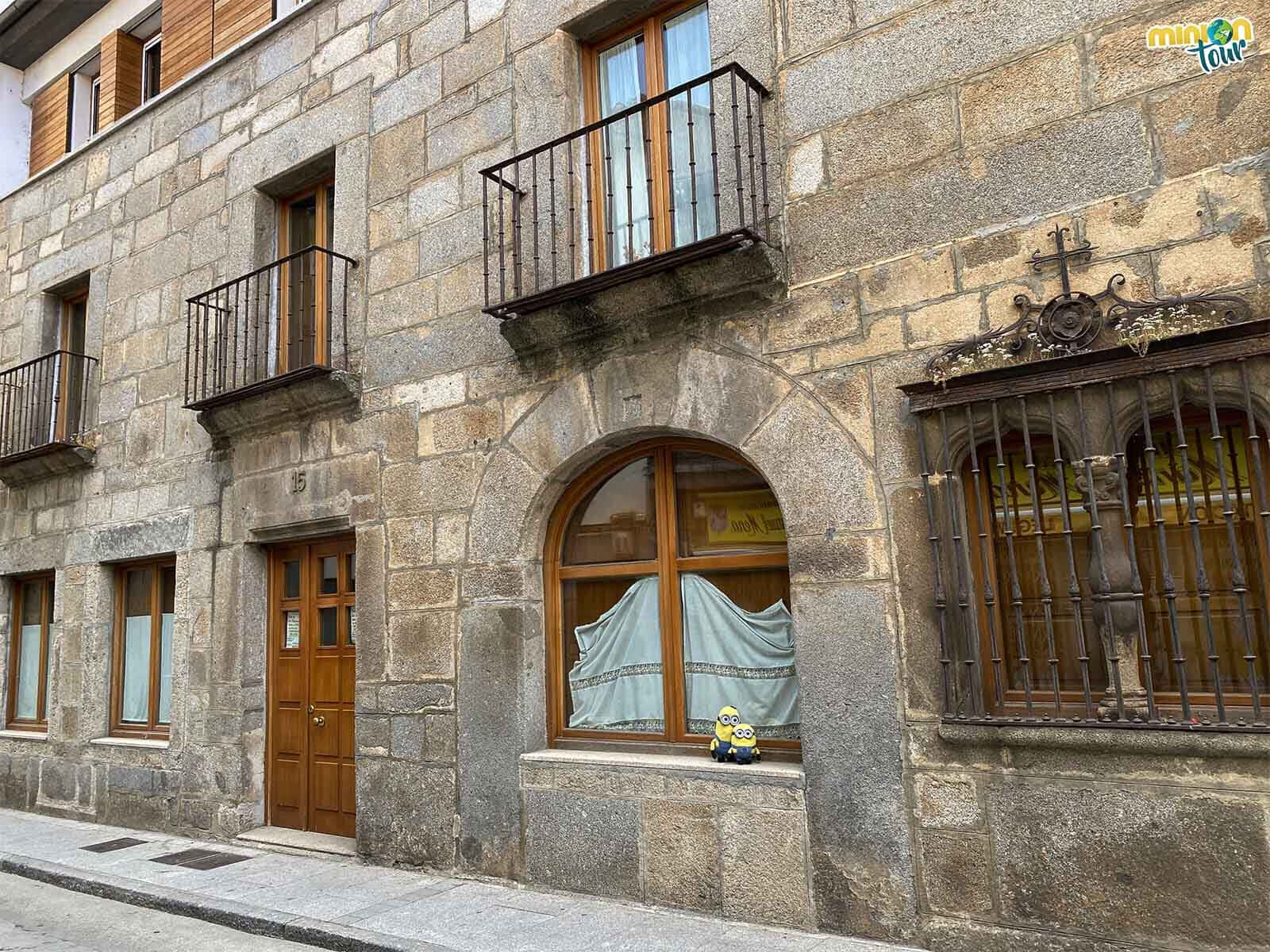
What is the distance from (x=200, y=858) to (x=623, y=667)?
3.26m

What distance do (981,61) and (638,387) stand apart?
2.20 metres

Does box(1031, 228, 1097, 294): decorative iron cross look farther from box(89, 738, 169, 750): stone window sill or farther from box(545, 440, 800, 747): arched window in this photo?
box(89, 738, 169, 750): stone window sill

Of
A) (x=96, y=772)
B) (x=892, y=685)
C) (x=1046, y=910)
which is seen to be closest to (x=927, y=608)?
(x=892, y=685)

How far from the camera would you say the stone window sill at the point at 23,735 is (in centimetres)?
841

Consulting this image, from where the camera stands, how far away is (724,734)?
15.4 ft

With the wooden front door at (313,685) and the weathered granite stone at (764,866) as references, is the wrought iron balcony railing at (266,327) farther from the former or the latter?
the weathered granite stone at (764,866)

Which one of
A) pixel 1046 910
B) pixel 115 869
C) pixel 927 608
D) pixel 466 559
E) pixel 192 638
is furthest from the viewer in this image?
pixel 192 638

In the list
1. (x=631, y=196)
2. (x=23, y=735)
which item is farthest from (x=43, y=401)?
(x=631, y=196)

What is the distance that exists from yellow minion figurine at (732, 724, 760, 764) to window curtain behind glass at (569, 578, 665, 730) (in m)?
0.54

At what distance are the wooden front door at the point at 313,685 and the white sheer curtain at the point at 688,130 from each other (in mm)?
3228

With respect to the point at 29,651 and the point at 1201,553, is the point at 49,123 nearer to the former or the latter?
the point at 29,651

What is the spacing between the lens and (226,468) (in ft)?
23.5

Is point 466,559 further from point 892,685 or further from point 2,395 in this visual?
point 2,395

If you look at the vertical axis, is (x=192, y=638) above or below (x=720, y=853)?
above
